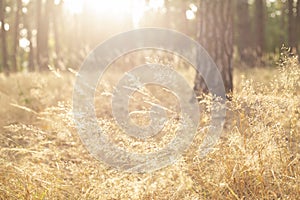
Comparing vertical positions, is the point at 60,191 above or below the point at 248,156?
below

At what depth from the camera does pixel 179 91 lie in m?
5.65

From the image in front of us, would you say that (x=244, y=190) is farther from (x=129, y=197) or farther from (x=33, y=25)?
(x=33, y=25)

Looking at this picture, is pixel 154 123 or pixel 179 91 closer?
pixel 154 123

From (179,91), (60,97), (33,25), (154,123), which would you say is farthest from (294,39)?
(33,25)

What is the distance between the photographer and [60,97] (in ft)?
18.0

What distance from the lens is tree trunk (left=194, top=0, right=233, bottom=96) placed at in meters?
5.43

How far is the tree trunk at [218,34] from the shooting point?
5.43m

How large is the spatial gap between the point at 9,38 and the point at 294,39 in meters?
18.1

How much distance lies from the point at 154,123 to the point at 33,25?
2313cm

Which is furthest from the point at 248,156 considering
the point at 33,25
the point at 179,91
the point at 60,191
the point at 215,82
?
the point at 33,25

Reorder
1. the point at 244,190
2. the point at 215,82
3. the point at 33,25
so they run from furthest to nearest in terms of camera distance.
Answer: the point at 33,25 → the point at 215,82 → the point at 244,190

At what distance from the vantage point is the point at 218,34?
546cm

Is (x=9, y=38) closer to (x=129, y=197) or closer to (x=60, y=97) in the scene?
(x=60, y=97)

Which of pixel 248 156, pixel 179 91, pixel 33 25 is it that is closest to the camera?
pixel 248 156
